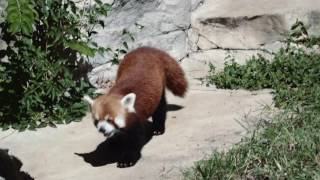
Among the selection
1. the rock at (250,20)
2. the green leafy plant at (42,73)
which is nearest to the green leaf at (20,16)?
the green leafy plant at (42,73)

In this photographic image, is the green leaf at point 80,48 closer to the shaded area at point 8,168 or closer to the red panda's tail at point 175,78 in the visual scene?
the red panda's tail at point 175,78

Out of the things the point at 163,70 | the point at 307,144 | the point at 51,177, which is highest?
the point at 163,70

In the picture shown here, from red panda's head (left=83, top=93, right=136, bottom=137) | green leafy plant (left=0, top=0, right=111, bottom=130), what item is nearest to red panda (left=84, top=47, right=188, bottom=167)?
red panda's head (left=83, top=93, right=136, bottom=137)

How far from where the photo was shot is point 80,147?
668 cm

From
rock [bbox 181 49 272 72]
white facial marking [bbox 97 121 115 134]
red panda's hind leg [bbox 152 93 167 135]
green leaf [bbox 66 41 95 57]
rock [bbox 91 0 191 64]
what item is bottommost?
red panda's hind leg [bbox 152 93 167 135]

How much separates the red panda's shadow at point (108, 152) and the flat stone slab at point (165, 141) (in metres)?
0.07

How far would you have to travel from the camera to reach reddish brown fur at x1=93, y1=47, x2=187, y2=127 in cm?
600

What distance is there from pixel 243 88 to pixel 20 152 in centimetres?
268

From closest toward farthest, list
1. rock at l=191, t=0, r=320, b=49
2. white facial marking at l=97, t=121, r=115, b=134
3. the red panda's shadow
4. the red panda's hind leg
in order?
1. white facial marking at l=97, t=121, r=115, b=134
2. the red panda's shadow
3. the red panda's hind leg
4. rock at l=191, t=0, r=320, b=49

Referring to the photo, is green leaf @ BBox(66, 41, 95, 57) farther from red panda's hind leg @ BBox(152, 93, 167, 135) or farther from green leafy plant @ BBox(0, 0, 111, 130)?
red panda's hind leg @ BBox(152, 93, 167, 135)

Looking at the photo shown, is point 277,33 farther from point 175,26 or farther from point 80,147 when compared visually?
point 80,147

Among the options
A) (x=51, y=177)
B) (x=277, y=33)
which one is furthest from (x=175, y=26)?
(x=51, y=177)

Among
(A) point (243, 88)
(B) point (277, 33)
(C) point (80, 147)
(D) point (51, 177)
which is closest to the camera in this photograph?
(D) point (51, 177)

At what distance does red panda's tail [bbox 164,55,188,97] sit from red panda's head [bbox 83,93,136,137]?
3.54 feet
